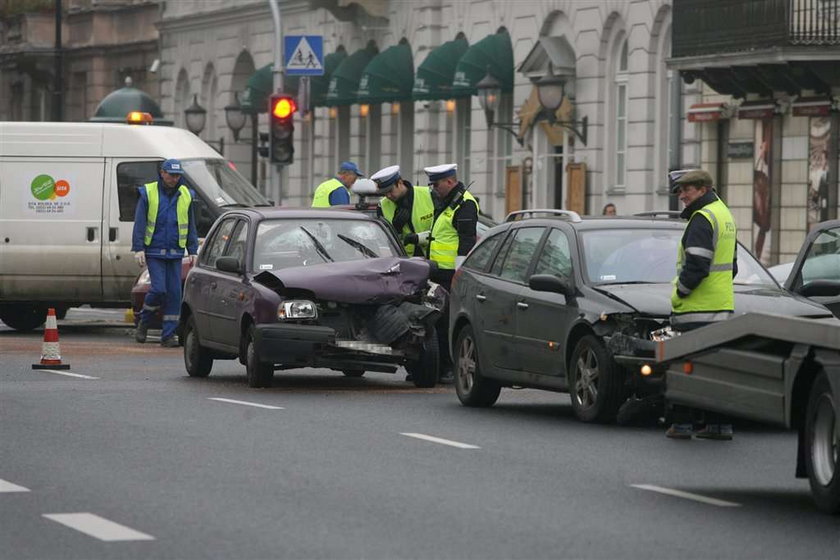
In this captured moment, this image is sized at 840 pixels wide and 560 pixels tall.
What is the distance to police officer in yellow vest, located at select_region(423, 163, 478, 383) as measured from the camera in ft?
63.9

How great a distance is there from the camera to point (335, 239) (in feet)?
63.8

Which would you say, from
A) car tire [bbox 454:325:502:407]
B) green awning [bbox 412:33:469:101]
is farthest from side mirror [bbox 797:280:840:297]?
green awning [bbox 412:33:469:101]

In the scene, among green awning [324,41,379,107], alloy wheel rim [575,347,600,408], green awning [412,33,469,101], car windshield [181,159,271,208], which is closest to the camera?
alloy wheel rim [575,347,600,408]

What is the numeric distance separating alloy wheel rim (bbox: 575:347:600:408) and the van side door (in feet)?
40.3

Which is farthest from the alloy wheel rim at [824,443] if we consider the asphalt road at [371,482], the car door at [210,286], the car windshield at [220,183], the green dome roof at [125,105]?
the green dome roof at [125,105]

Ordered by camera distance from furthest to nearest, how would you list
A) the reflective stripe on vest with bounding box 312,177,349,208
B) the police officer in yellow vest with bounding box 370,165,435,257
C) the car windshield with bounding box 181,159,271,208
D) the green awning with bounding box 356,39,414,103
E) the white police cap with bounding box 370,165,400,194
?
the green awning with bounding box 356,39,414,103, the car windshield with bounding box 181,159,271,208, the reflective stripe on vest with bounding box 312,177,349,208, the police officer in yellow vest with bounding box 370,165,435,257, the white police cap with bounding box 370,165,400,194

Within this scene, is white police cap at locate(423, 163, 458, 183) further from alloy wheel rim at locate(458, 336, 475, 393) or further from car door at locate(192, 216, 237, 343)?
alloy wheel rim at locate(458, 336, 475, 393)

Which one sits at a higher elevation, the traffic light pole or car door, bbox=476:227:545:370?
the traffic light pole

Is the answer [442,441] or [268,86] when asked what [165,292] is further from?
[268,86]

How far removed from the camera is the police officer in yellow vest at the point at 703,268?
14.3 metres

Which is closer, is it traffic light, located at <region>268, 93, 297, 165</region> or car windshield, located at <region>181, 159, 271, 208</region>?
car windshield, located at <region>181, 159, 271, 208</region>

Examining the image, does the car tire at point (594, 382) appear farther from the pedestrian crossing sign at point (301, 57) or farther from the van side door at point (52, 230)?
the pedestrian crossing sign at point (301, 57)

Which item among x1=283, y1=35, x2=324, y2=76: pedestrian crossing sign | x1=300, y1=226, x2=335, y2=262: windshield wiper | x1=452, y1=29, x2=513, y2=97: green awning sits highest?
x1=452, y1=29, x2=513, y2=97: green awning

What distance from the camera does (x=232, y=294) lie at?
1898 cm
